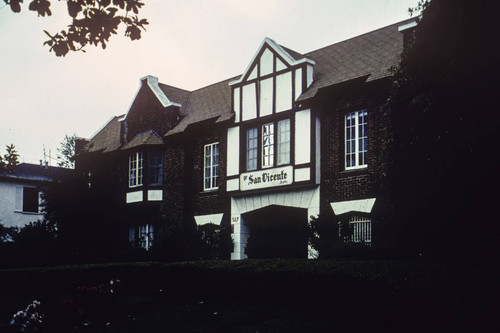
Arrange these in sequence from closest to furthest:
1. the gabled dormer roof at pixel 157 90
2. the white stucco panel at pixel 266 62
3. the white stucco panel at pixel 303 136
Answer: the white stucco panel at pixel 303 136 → the white stucco panel at pixel 266 62 → the gabled dormer roof at pixel 157 90

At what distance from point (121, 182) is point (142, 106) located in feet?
12.1

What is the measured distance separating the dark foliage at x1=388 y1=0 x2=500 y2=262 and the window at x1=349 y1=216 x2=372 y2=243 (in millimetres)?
5696

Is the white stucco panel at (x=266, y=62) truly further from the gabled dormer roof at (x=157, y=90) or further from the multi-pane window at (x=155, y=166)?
the multi-pane window at (x=155, y=166)

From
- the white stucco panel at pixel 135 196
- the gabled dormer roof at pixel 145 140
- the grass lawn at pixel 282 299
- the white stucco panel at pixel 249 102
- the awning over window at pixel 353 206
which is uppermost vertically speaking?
the white stucco panel at pixel 249 102

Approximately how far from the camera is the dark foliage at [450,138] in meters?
11.5

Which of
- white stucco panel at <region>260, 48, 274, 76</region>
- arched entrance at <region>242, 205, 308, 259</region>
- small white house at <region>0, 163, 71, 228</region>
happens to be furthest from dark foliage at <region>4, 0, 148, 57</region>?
small white house at <region>0, 163, 71, 228</region>

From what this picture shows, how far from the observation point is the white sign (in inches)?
853

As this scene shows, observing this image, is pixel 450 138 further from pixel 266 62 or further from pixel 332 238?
pixel 266 62

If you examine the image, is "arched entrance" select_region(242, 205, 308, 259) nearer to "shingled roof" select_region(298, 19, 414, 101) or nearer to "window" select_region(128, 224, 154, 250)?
"shingled roof" select_region(298, 19, 414, 101)

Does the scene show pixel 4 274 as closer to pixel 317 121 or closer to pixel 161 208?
pixel 161 208

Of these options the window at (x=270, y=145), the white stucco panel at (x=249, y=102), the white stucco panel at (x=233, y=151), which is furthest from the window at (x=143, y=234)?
the white stucco panel at (x=249, y=102)

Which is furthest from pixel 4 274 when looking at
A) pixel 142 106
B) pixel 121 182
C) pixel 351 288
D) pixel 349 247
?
pixel 351 288

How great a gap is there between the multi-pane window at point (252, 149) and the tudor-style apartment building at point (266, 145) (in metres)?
0.04

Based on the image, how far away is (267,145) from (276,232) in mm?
3256
